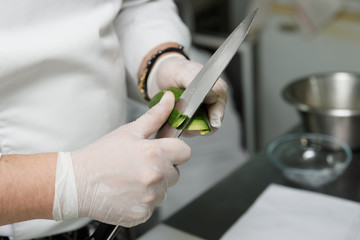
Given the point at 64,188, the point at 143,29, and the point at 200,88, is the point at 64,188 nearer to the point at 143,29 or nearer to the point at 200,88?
the point at 200,88

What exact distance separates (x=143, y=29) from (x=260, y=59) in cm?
145

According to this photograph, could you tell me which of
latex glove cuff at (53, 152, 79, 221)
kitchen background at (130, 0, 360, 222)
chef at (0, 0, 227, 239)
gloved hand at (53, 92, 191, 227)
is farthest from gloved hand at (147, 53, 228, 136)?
kitchen background at (130, 0, 360, 222)

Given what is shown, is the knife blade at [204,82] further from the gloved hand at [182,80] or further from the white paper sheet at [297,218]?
the white paper sheet at [297,218]

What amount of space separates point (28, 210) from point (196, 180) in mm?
1344

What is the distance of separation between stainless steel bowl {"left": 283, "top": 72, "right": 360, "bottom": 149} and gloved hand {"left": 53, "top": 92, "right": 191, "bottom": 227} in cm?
68

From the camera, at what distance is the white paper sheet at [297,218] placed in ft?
2.90

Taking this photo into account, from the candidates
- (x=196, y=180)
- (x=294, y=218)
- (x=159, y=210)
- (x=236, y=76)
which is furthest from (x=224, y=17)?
(x=294, y=218)

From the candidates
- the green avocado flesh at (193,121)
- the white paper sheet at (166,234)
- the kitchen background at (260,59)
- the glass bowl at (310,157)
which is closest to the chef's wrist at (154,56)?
the green avocado flesh at (193,121)

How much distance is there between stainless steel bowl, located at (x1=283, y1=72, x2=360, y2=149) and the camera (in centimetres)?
117

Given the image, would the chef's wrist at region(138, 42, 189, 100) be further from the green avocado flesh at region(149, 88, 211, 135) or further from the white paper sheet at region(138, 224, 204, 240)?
the white paper sheet at region(138, 224, 204, 240)

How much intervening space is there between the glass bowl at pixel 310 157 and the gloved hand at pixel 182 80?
40 cm

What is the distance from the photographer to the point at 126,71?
969 millimetres

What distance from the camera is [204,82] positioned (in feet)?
2.14

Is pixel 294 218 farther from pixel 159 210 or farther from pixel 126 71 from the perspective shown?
pixel 159 210
